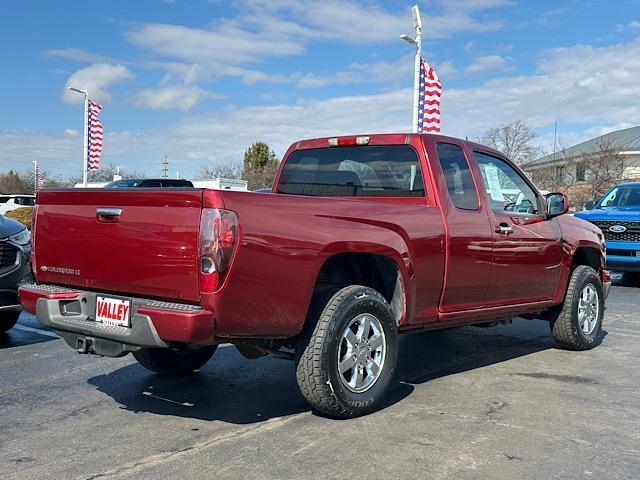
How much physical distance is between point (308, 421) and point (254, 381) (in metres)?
1.08

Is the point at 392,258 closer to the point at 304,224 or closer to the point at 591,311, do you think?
the point at 304,224

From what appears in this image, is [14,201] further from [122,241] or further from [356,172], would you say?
[122,241]

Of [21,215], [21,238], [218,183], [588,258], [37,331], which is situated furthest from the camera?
[218,183]

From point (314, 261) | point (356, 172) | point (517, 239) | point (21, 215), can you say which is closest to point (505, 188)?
point (517, 239)

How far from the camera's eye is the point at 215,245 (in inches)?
132

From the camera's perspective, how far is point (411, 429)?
3898mm

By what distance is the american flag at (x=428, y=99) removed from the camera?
18047 mm

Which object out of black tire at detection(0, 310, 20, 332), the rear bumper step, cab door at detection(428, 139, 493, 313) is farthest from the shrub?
cab door at detection(428, 139, 493, 313)

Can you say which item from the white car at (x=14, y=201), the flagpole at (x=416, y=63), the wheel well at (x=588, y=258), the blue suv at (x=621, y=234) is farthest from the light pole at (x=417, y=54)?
the white car at (x=14, y=201)

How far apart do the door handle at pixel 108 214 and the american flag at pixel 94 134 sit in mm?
23599

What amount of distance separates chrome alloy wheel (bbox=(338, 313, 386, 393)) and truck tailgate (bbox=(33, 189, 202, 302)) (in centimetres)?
112

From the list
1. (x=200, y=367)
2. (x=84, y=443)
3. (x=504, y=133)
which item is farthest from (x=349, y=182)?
(x=504, y=133)

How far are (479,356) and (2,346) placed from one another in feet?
14.9

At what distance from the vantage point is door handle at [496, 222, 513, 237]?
5.18 metres
